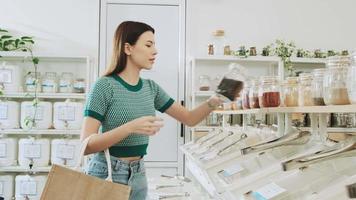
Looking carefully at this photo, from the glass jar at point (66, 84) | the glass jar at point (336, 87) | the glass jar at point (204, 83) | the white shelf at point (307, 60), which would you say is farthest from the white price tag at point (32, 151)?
the glass jar at point (336, 87)

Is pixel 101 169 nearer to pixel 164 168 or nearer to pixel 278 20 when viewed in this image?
pixel 164 168

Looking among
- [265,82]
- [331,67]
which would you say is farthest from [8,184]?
[331,67]

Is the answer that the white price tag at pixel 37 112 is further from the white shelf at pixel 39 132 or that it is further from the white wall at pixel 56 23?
the white wall at pixel 56 23

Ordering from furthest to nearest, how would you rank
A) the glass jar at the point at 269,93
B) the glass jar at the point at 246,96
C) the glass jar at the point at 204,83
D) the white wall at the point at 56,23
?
the white wall at the point at 56,23 < the glass jar at the point at 204,83 < the glass jar at the point at 246,96 < the glass jar at the point at 269,93

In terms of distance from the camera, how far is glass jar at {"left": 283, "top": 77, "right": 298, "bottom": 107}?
150cm

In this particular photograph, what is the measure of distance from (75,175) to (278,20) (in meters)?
3.76

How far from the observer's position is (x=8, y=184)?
4094mm

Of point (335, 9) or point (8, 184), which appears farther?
point (335, 9)

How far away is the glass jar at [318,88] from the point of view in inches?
48.3

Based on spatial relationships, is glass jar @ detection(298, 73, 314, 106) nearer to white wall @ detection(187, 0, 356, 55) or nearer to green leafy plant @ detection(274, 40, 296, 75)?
green leafy plant @ detection(274, 40, 296, 75)

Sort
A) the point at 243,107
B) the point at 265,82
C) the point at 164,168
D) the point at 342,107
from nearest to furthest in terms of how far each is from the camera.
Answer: the point at 342,107
the point at 265,82
the point at 243,107
the point at 164,168

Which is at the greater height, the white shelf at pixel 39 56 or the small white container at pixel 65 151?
the white shelf at pixel 39 56

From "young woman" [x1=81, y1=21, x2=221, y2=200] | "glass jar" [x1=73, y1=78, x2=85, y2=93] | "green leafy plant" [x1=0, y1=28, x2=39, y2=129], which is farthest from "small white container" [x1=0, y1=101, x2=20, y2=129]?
"young woman" [x1=81, y1=21, x2=221, y2=200]

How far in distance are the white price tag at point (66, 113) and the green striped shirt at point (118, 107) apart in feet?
8.42
